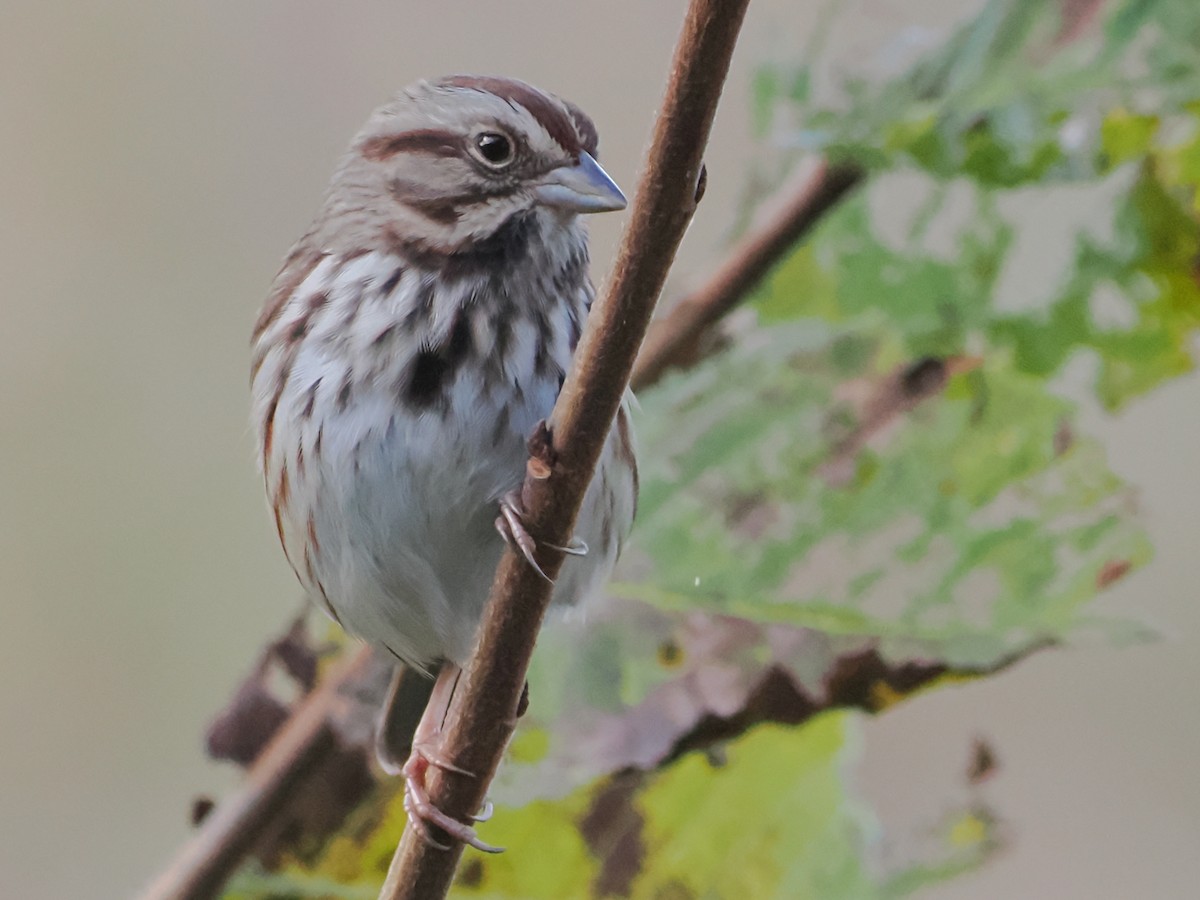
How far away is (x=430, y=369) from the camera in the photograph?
4.33ft

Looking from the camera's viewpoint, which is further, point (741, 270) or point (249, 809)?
point (741, 270)

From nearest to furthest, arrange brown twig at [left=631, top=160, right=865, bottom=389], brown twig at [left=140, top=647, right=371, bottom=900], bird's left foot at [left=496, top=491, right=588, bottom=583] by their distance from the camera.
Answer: bird's left foot at [left=496, top=491, right=588, bottom=583] → brown twig at [left=140, top=647, right=371, bottom=900] → brown twig at [left=631, top=160, right=865, bottom=389]

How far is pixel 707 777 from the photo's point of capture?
1413 mm

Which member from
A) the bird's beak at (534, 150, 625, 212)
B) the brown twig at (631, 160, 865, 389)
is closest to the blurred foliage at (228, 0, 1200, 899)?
the brown twig at (631, 160, 865, 389)

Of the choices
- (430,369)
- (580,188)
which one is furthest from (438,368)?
(580,188)

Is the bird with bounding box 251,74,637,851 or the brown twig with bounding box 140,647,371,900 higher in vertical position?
the bird with bounding box 251,74,637,851

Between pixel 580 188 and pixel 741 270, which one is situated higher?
pixel 580 188

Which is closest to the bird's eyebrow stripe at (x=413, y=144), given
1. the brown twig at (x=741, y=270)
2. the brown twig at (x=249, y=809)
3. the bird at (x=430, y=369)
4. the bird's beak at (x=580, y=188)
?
the bird at (x=430, y=369)

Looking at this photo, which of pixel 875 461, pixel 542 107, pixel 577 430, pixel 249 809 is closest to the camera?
pixel 577 430

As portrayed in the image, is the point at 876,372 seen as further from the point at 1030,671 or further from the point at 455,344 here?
the point at 1030,671

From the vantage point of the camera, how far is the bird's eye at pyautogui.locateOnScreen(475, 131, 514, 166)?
133 centimetres

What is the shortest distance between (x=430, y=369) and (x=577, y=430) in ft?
1.62

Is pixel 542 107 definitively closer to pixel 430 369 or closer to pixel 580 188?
pixel 580 188

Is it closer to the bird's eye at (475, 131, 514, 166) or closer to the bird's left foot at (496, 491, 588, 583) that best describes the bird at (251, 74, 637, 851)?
the bird's eye at (475, 131, 514, 166)
